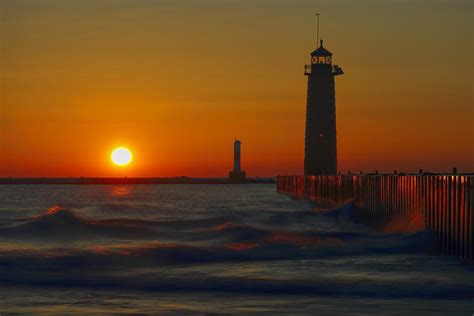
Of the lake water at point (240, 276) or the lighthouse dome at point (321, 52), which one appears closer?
the lake water at point (240, 276)

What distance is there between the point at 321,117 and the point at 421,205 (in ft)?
103

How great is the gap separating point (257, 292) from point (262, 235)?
9.51 m

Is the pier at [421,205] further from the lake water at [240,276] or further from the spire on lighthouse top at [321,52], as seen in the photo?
the spire on lighthouse top at [321,52]

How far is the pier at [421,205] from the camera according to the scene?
13.5m

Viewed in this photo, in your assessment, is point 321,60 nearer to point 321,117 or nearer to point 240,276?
point 321,117

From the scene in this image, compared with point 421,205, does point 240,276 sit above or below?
below

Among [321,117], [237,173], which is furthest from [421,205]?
[237,173]

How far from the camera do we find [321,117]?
4872 cm

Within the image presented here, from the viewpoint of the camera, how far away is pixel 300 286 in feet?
37.6

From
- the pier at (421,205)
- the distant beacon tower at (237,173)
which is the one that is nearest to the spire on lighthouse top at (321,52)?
the pier at (421,205)

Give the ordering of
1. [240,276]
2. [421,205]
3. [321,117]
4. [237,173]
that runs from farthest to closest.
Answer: [237,173] → [321,117] → [421,205] → [240,276]

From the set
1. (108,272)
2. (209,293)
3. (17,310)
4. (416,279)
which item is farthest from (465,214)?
(17,310)

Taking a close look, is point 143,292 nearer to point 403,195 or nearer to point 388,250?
point 388,250

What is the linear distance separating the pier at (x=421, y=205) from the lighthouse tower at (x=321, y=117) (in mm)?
17290
